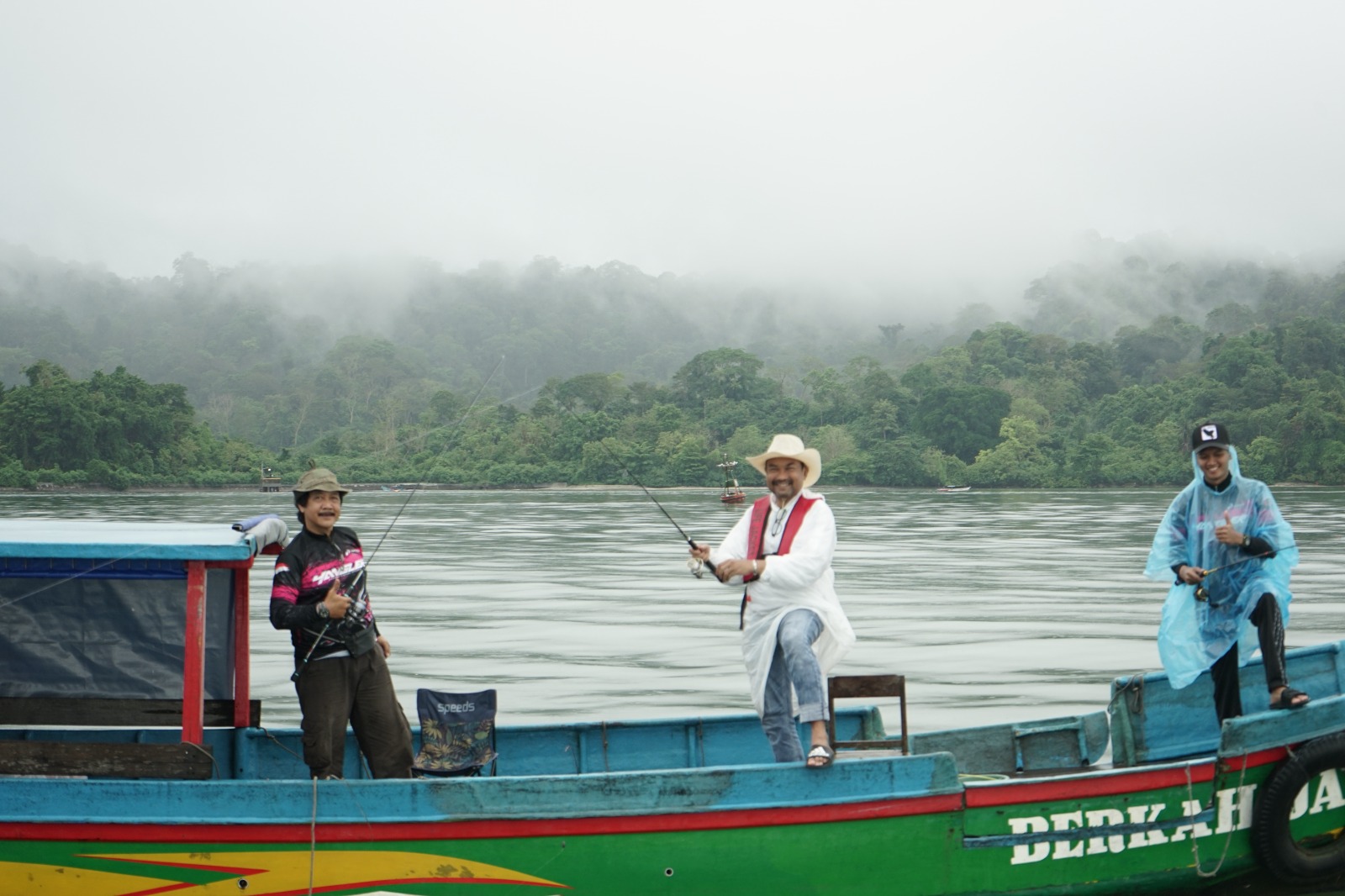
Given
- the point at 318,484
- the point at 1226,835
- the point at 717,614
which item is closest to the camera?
the point at 318,484

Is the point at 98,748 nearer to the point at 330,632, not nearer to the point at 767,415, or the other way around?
the point at 330,632

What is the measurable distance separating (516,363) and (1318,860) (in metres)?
166

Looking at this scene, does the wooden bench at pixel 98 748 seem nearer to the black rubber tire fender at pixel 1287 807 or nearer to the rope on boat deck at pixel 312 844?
the rope on boat deck at pixel 312 844

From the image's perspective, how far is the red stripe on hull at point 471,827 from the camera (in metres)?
5.59

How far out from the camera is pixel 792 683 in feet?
19.4

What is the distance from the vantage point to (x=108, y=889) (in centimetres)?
563

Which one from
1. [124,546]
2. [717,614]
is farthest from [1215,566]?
[717,614]

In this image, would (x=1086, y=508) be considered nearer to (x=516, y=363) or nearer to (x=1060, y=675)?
(x=1060, y=675)

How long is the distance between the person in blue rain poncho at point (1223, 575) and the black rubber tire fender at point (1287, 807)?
269mm

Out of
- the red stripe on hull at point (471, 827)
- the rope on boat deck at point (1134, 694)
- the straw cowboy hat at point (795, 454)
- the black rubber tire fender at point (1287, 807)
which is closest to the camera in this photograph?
the red stripe on hull at point (471, 827)

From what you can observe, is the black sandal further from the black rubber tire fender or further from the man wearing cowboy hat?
the man wearing cowboy hat

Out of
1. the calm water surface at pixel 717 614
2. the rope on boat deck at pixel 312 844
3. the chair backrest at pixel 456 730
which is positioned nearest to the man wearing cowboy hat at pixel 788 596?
the chair backrest at pixel 456 730

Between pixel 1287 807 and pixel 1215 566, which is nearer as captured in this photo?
pixel 1287 807

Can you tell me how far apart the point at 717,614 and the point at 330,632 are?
15.9 meters
